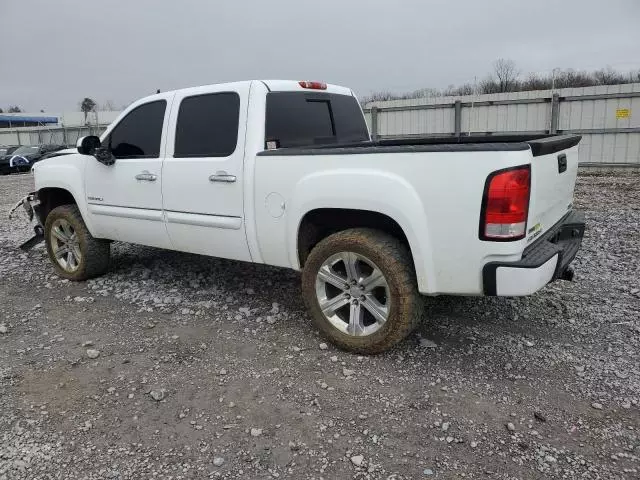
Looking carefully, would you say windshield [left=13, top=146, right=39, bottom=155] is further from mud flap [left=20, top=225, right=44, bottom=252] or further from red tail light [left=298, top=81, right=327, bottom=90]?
red tail light [left=298, top=81, right=327, bottom=90]

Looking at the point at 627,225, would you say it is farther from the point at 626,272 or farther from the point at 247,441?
the point at 247,441

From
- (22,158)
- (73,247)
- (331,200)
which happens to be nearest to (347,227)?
(331,200)

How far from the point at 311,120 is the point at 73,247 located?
3.12m

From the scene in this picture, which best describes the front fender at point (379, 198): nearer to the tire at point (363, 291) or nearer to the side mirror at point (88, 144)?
the tire at point (363, 291)

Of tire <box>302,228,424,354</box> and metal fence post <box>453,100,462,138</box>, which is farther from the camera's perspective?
metal fence post <box>453,100,462,138</box>

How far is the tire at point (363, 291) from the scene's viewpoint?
3600mm

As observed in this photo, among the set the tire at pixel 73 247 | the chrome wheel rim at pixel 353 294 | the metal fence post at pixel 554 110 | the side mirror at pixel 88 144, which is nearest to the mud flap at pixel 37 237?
the tire at pixel 73 247

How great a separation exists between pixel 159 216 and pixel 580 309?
3.78 metres

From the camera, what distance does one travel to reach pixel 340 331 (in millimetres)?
3941

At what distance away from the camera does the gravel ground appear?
9.16 ft

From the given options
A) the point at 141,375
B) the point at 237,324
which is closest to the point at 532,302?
the point at 237,324

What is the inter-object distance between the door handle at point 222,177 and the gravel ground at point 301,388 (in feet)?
3.99

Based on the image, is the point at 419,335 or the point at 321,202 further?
the point at 419,335

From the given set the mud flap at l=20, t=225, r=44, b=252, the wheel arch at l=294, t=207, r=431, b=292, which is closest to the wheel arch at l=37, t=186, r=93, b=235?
the mud flap at l=20, t=225, r=44, b=252
